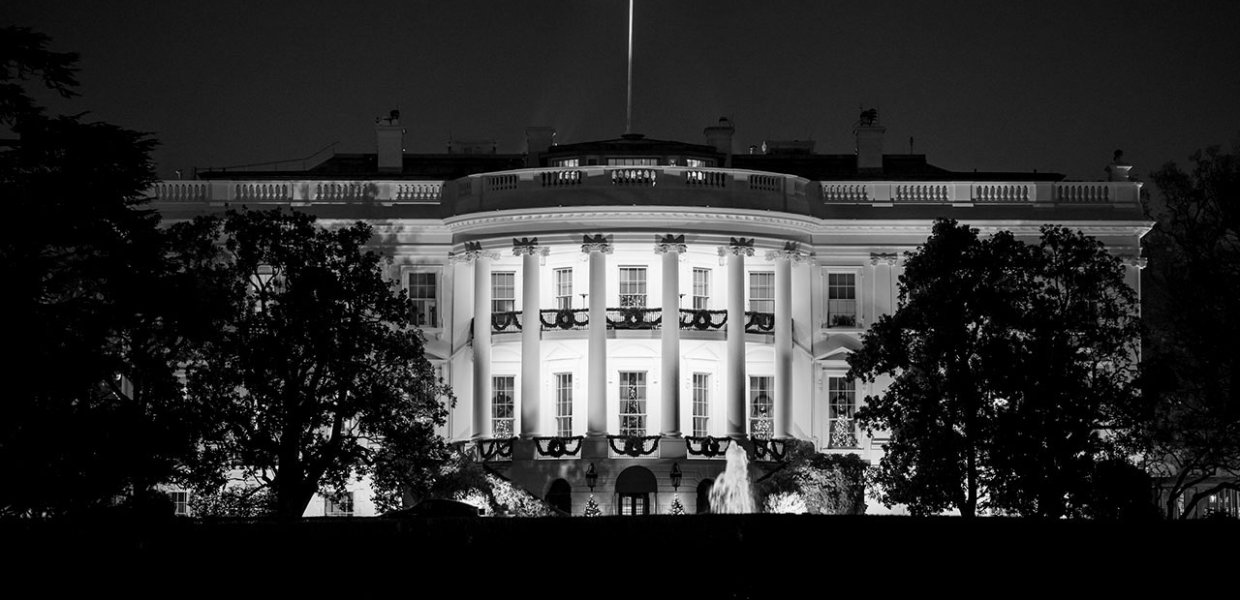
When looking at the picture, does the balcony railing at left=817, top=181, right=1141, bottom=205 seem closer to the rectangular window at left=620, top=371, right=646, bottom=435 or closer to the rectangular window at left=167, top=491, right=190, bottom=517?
the rectangular window at left=620, top=371, right=646, bottom=435

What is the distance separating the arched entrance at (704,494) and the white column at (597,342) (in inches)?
133

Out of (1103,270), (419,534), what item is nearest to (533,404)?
(1103,270)

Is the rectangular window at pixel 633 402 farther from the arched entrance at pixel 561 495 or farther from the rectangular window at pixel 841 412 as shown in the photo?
the rectangular window at pixel 841 412

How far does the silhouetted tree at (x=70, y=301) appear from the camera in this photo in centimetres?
4903

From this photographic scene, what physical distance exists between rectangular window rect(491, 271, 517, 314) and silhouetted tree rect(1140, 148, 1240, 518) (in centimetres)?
2136

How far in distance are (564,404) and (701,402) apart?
4.29m

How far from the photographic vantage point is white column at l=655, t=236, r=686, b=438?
256 feet

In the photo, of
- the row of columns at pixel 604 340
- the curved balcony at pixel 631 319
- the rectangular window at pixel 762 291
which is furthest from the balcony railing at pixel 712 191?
the curved balcony at pixel 631 319

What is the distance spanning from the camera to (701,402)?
81.1 meters

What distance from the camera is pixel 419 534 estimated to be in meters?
50.0

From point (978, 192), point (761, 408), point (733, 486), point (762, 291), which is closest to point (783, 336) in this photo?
point (762, 291)

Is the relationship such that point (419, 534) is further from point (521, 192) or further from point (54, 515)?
point (521, 192)

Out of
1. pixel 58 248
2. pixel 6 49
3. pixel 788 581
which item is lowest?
pixel 788 581

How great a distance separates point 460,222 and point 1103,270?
22.0 m
